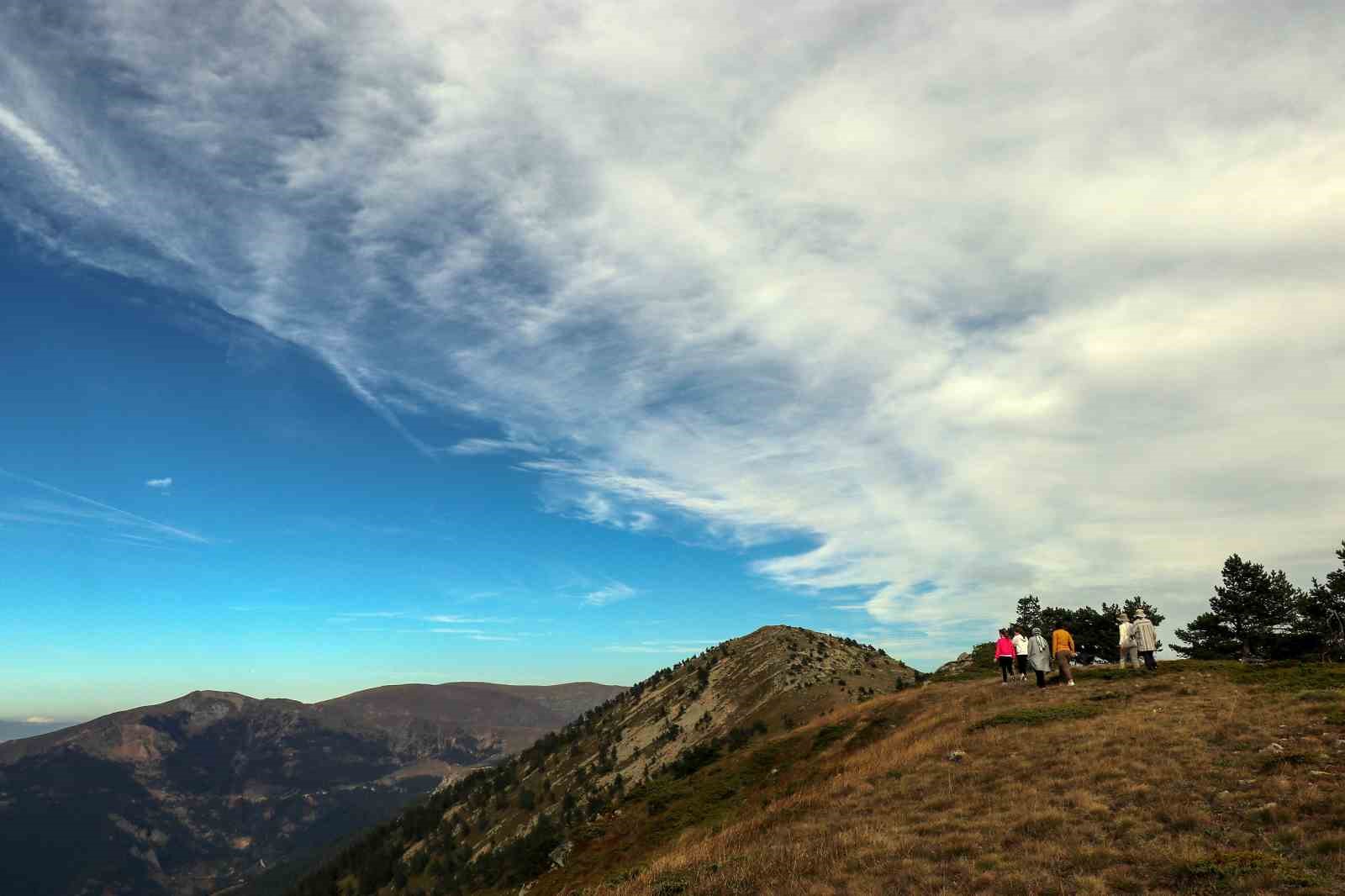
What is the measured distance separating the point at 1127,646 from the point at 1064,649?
4367 mm

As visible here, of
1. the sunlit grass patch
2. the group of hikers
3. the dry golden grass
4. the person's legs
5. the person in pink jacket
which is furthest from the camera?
the person in pink jacket

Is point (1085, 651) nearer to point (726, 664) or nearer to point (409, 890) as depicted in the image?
point (726, 664)

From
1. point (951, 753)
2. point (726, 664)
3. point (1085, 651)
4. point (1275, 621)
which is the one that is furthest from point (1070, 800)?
point (726, 664)

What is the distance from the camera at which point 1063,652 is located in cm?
2877

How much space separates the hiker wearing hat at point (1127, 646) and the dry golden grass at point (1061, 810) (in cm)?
365

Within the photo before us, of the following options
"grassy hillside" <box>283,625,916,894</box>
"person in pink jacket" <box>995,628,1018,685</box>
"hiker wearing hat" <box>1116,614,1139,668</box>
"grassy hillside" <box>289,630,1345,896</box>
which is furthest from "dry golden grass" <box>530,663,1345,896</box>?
"grassy hillside" <box>283,625,916,894</box>

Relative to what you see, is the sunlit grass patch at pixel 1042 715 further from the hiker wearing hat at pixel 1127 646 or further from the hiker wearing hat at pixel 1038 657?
the hiker wearing hat at pixel 1127 646

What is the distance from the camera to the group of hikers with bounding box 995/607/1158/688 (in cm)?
2892

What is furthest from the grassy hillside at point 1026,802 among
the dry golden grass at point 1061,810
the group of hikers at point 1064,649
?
the group of hikers at point 1064,649

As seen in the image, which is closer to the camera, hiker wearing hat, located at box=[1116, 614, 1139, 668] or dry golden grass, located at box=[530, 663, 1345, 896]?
dry golden grass, located at box=[530, 663, 1345, 896]

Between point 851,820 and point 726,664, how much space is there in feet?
172

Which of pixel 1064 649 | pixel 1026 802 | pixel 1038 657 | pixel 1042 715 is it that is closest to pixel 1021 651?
pixel 1038 657

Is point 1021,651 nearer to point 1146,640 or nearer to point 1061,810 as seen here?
point 1146,640

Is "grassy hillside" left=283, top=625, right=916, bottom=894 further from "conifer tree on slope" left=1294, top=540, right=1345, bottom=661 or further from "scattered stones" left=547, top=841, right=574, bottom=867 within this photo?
"conifer tree on slope" left=1294, top=540, right=1345, bottom=661
